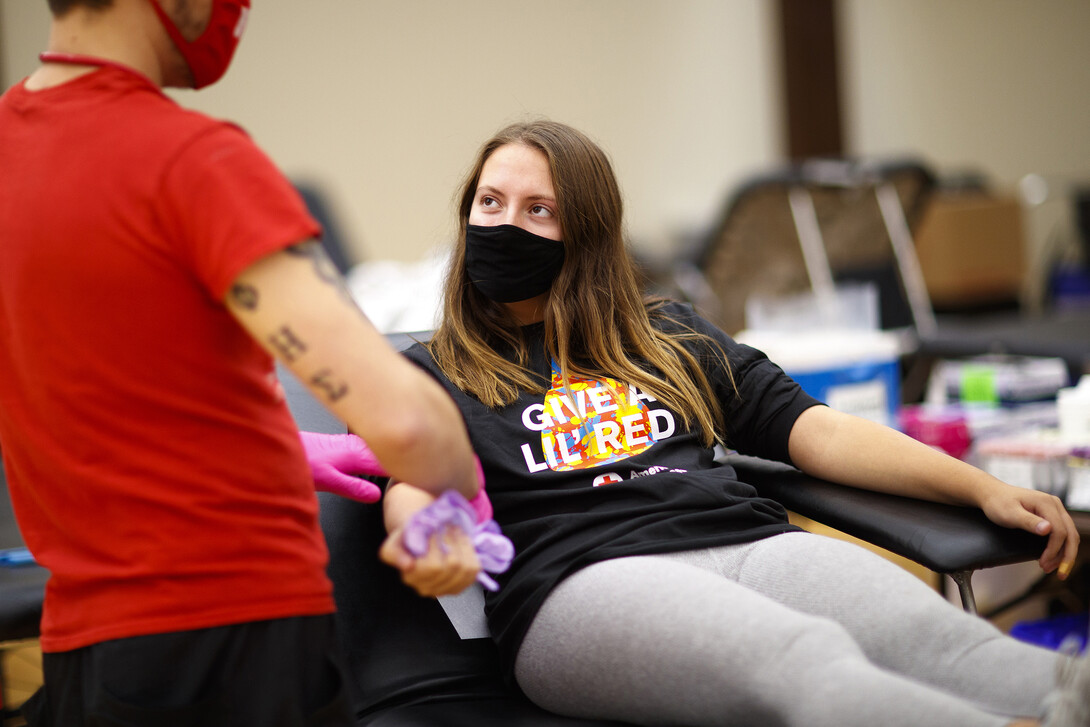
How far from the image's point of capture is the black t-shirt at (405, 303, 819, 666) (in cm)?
126

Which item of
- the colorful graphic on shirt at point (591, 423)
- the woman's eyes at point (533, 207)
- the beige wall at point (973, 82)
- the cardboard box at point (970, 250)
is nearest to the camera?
the colorful graphic on shirt at point (591, 423)

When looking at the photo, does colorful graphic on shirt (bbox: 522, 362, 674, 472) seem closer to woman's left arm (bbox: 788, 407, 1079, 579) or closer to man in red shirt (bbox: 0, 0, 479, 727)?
woman's left arm (bbox: 788, 407, 1079, 579)

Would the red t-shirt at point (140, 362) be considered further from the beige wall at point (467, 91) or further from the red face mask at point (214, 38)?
the beige wall at point (467, 91)

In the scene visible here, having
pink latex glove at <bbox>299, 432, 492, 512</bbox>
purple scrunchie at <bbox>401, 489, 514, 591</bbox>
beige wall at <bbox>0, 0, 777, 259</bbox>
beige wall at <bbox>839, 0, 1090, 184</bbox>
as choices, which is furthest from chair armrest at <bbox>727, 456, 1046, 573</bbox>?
beige wall at <bbox>839, 0, 1090, 184</bbox>

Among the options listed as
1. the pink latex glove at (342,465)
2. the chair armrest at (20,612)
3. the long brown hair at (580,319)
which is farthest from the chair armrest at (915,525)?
the chair armrest at (20,612)

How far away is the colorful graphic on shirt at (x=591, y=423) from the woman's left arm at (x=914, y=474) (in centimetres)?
22

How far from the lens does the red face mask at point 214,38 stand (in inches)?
35.0

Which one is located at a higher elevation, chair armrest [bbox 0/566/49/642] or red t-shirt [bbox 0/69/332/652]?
red t-shirt [bbox 0/69/332/652]

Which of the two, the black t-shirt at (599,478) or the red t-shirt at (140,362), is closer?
the red t-shirt at (140,362)

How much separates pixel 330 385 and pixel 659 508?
24.4 inches

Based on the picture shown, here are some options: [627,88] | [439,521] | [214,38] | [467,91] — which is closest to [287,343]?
[439,521]

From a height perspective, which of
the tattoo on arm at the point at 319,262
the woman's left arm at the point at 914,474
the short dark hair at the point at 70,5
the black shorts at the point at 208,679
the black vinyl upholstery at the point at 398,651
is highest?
the short dark hair at the point at 70,5

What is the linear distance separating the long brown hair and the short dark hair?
0.70 meters

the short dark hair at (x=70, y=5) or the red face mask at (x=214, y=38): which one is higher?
the short dark hair at (x=70, y=5)
